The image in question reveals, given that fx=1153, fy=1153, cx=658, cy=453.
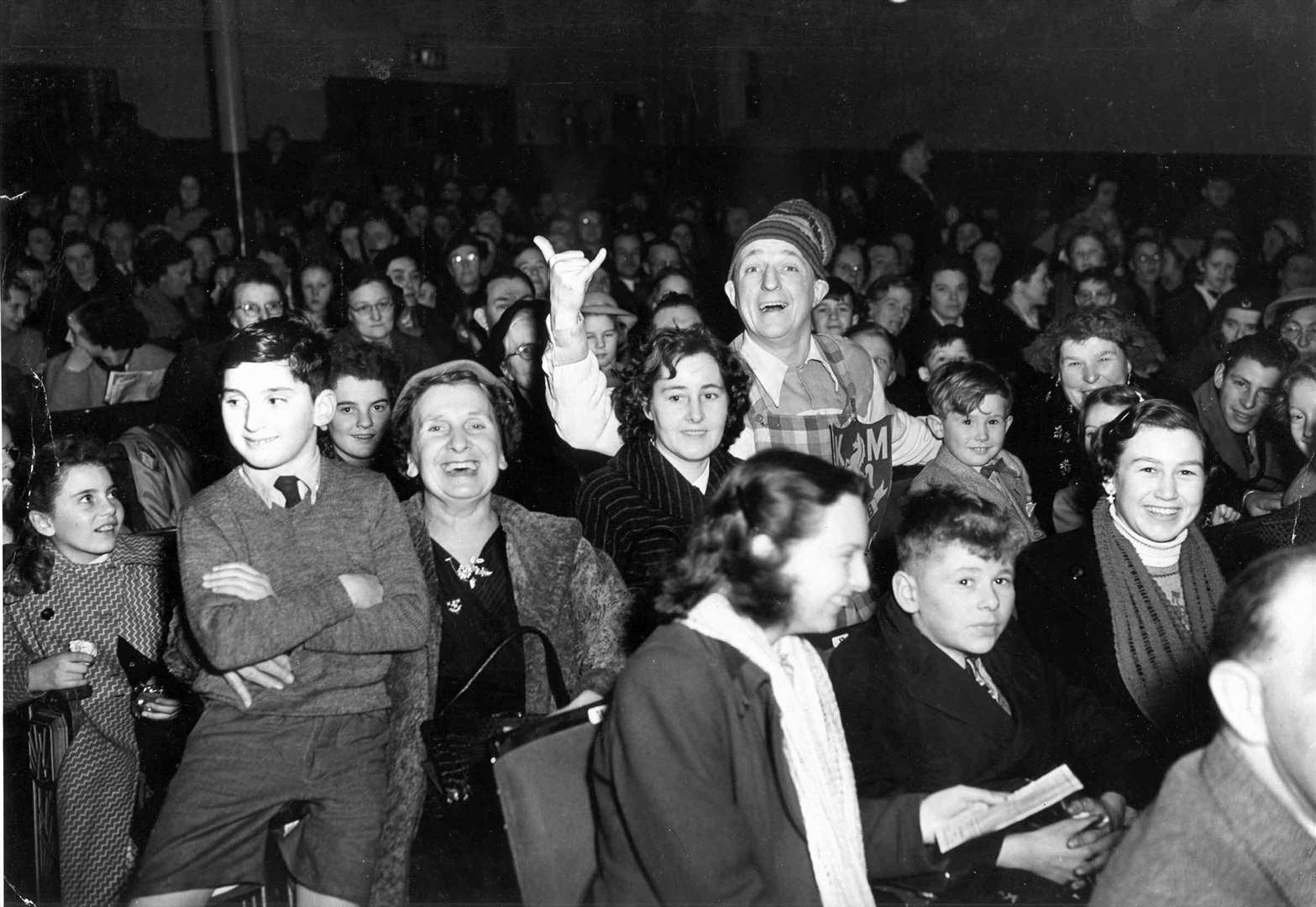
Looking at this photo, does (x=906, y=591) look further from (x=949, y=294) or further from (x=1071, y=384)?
(x=949, y=294)

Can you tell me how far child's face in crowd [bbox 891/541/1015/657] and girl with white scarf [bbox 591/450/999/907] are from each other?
48 centimetres

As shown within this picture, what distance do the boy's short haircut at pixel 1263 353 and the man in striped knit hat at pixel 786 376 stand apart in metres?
1.62

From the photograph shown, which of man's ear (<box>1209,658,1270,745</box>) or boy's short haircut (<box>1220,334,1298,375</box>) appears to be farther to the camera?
boy's short haircut (<box>1220,334,1298,375</box>)

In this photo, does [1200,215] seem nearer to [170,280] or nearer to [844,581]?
[170,280]

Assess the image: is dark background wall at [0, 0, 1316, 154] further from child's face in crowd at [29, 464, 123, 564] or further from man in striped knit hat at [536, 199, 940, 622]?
child's face in crowd at [29, 464, 123, 564]

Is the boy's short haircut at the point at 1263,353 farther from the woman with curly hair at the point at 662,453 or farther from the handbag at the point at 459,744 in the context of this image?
the handbag at the point at 459,744

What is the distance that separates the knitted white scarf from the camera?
1.89 m

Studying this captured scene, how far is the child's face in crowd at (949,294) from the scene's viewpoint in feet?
19.9

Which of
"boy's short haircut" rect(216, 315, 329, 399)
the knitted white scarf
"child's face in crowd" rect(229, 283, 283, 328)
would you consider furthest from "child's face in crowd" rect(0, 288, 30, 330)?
the knitted white scarf

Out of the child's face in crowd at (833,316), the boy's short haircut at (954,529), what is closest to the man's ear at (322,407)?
the boy's short haircut at (954,529)

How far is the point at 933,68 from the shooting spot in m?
9.20

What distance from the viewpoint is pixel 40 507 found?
115 inches

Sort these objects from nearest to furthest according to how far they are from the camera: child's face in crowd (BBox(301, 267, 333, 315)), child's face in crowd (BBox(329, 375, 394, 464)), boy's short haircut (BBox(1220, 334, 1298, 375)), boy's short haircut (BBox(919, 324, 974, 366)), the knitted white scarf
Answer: the knitted white scarf
child's face in crowd (BBox(329, 375, 394, 464))
boy's short haircut (BBox(1220, 334, 1298, 375))
boy's short haircut (BBox(919, 324, 974, 366))
child's face in crowd (BBox(301, 267, 333, 315))

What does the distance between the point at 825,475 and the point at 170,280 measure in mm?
5965
